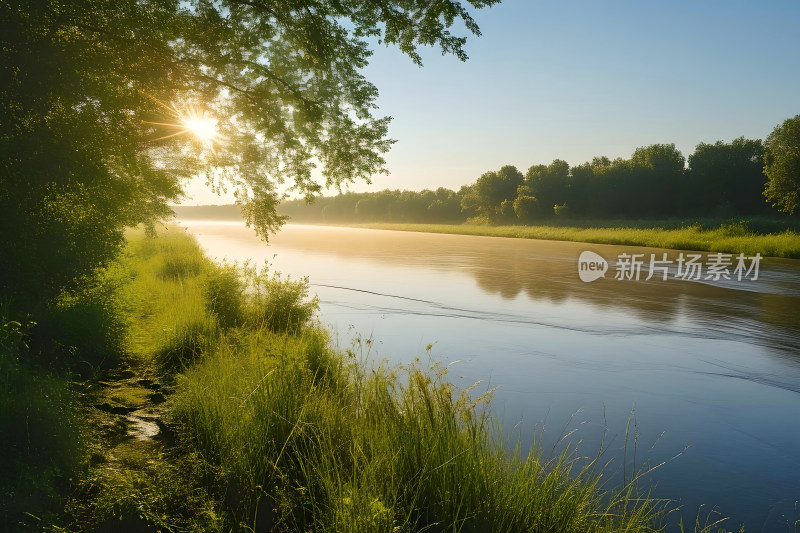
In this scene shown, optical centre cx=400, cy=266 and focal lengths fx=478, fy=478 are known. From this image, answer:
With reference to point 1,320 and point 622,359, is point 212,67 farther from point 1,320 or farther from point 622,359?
point 622,359

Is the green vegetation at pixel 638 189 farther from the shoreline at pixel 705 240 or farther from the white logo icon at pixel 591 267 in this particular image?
the white logo icon at pixel 591 267

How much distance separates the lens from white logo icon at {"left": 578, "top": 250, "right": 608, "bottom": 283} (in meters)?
23.6

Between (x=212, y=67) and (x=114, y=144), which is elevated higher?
(x=212, y=67)

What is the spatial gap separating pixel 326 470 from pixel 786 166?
57138mm

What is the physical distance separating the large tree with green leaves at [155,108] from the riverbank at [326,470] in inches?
112

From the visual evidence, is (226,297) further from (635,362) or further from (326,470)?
(635,362)

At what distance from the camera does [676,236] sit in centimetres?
3931

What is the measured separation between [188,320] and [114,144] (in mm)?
3456

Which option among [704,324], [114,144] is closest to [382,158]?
[114,144]

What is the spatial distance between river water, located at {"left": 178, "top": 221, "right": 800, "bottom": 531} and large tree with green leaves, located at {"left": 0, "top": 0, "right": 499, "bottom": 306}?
14.3ft

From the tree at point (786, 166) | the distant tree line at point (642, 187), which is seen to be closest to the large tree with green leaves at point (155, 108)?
the tree at point (786, 166)

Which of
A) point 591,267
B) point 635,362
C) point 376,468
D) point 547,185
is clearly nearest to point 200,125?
point 376,468

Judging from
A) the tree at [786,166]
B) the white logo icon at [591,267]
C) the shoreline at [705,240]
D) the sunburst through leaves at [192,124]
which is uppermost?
the tree at [786,166]

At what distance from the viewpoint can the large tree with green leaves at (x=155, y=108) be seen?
250 inches
